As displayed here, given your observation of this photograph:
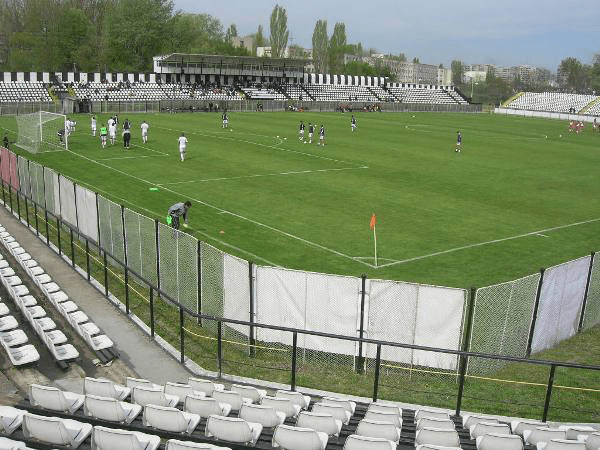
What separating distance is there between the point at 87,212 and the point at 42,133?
27.4 metres

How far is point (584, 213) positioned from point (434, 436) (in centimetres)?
2326

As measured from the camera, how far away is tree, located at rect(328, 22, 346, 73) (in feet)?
529

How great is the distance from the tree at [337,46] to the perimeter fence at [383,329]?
153833 millimetres

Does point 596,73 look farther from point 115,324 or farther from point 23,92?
point 115,324

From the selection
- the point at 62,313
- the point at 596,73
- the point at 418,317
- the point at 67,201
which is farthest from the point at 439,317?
the point at 596,73

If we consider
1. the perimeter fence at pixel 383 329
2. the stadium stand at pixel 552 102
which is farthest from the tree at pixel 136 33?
the perimeter fence at pixel 383 329

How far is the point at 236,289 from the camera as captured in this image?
1280 cm

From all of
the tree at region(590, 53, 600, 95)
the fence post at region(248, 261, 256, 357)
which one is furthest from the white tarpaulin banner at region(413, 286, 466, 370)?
the tree at region(590, 53, 600, 95)

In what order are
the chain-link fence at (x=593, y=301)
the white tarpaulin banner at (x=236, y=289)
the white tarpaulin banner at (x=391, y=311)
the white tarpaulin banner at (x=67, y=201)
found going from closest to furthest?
the white tarpaulin banner at (x=391, y=311), the white tarpaulin banner at (x=236, y=289), the chain-link fence at (x=593, y=301), the white tarpaulin banner at (x=67, y=201)

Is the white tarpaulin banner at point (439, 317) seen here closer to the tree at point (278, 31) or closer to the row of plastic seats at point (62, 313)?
the row of plastic seats at point (62, 313)

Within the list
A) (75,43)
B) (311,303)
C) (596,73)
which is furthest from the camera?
(596,73)

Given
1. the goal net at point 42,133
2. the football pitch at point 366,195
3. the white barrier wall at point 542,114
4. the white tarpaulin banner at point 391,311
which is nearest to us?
the white tarpaulin banner at point 391,311

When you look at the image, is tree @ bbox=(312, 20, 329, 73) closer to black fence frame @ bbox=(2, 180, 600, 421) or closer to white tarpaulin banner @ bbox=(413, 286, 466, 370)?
black fence frame @ bbox=(2, 180, 600, 421)

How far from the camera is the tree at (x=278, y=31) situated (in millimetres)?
152375
